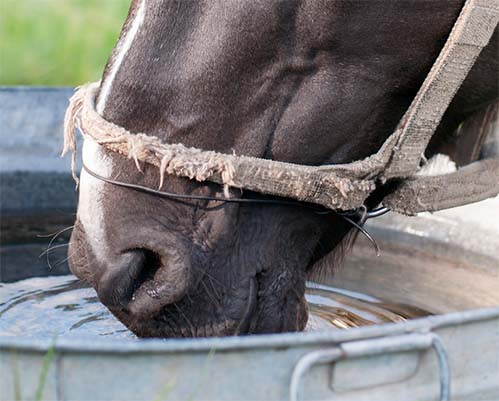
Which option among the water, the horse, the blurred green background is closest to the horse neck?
the horse

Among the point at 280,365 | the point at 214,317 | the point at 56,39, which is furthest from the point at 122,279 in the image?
the point at 56,39

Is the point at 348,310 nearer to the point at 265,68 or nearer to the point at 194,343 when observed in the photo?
the point at 265,68

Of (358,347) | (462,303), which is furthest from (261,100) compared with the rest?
(462,303)

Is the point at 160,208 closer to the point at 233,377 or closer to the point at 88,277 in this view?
the point at 88,277

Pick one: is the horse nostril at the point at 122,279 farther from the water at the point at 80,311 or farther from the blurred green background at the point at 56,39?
the blurred green background at the point at 56,39

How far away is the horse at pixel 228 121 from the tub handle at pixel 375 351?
611 mm

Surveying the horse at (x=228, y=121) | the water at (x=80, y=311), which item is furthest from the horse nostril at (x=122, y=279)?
the water at (x=80, y=311)

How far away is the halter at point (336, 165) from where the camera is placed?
188cm

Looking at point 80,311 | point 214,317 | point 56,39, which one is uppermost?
point 56,39

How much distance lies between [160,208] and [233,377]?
2.14 ft

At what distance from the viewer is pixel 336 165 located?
6.56 ft

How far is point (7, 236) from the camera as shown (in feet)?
10.7

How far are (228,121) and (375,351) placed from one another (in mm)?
726

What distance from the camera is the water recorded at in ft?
8.20
